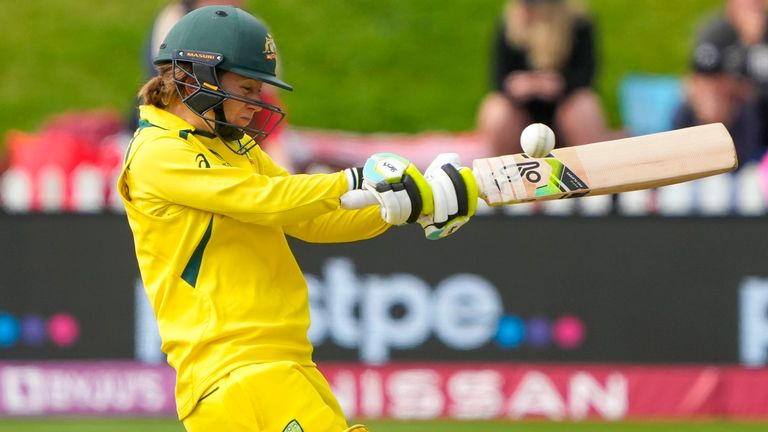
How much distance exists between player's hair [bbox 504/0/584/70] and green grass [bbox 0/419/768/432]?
250cm

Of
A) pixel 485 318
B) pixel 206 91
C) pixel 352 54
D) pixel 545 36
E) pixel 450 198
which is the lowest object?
pixel 485 318

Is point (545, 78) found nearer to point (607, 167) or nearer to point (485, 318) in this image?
point (485, 318)

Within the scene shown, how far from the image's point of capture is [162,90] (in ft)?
14.0

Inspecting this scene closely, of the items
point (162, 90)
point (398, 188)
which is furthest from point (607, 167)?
point (162, 90)

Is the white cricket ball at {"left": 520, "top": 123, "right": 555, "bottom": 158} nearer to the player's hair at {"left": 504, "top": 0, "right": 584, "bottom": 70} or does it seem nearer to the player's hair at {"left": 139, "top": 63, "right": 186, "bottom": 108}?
the player's hair at {"left": 139, "top": 63, "right": 186, "bottom": 108}

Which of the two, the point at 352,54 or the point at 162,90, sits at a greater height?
the point at 352,54

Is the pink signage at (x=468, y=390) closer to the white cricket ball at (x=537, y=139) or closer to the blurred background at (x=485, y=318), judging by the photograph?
the blurred background at (x=485, y=318)

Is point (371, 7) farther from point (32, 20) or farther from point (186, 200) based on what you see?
point (186, 200)

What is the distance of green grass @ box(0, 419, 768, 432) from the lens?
24.8ft

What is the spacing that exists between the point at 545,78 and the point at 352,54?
11.7 ft

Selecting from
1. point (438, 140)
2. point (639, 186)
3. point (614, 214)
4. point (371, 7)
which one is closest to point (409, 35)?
point (371, 7)

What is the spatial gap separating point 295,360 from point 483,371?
387 centimetres

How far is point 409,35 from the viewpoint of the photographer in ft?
40.6

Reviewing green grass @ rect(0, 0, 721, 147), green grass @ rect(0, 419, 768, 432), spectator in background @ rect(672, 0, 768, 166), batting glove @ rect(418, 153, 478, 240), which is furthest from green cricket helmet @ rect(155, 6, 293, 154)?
green grass @ rect(0, 0, 721, 147)
